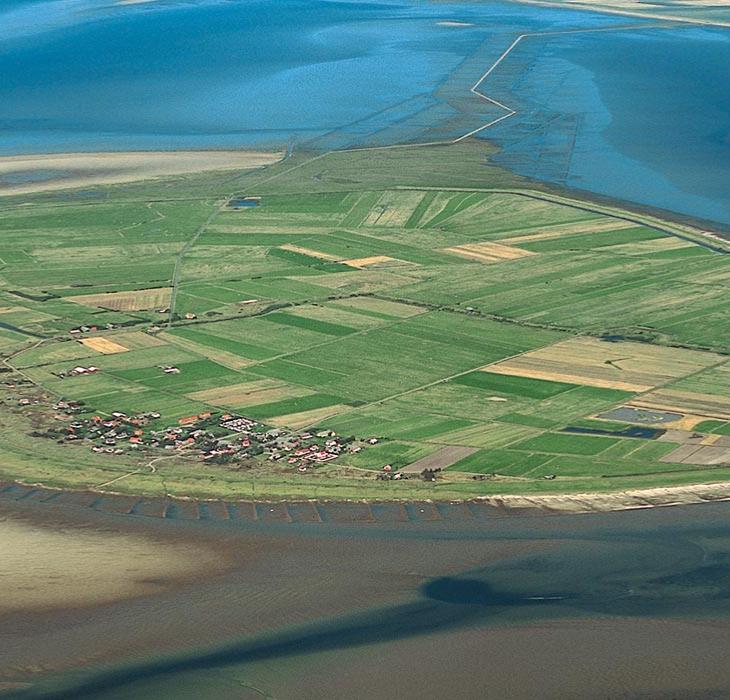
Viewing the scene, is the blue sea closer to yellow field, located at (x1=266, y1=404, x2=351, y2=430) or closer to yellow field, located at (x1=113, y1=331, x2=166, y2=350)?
yellow field, located at (x1=113, y1=331, x2=166, y2=350)

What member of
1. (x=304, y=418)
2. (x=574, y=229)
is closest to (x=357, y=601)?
(x=304, y=418)

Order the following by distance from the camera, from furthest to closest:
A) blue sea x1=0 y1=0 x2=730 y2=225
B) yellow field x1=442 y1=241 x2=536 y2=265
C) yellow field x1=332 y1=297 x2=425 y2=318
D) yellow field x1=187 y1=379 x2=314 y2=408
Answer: blue sea x1=0 y1=0 x2=730 y2=225 → yellow field x1=442 y1=241 x2=536 y2=265 → yellow field x1=332 y1=297 x2=425 y2=318 → yellow field x1=187 y1=379 x2=314 y2=408

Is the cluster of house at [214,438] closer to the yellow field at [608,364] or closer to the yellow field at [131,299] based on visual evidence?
the yellow field at [608,364]

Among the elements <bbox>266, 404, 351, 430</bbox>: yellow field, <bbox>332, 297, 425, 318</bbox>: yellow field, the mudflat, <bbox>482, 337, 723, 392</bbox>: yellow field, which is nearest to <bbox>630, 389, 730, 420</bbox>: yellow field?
<bbox>482, 337, 723, 392</bbox>: yellow field

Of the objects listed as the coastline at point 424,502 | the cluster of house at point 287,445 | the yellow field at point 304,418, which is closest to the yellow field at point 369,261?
the yellow field at point 304,418

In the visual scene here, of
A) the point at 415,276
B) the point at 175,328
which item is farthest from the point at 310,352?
the point at 415,276

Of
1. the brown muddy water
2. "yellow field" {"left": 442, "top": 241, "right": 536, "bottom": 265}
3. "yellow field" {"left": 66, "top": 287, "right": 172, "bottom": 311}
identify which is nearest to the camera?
the brown muddy water

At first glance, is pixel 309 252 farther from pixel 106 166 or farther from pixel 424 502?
pixel 424 502

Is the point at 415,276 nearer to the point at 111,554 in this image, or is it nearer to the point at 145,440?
the point at 145,440
